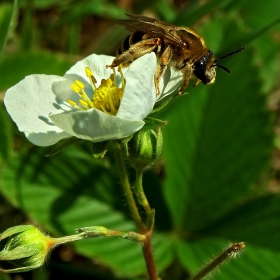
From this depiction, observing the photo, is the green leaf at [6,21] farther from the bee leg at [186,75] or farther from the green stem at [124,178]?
the green stem at [124,178]

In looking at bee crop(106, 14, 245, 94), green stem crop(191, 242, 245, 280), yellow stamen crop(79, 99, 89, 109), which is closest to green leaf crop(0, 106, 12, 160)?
yellow stamen crop(79, 99, 89, 109)

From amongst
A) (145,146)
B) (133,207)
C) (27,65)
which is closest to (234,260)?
(133,207)

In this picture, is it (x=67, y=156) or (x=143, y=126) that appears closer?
(x=143, y=126)

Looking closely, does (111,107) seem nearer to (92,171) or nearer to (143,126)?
(143,126)

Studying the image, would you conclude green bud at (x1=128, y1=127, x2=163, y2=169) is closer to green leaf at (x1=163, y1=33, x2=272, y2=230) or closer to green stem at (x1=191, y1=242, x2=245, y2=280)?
green stem at (x1=191, y1=242, x2=245, y2=280)

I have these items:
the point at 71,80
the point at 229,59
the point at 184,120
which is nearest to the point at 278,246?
the point at 184,120

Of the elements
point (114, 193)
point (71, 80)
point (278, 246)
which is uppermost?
point (71, 80)

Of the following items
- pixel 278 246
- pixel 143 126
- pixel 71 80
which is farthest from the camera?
pixel 278 246
